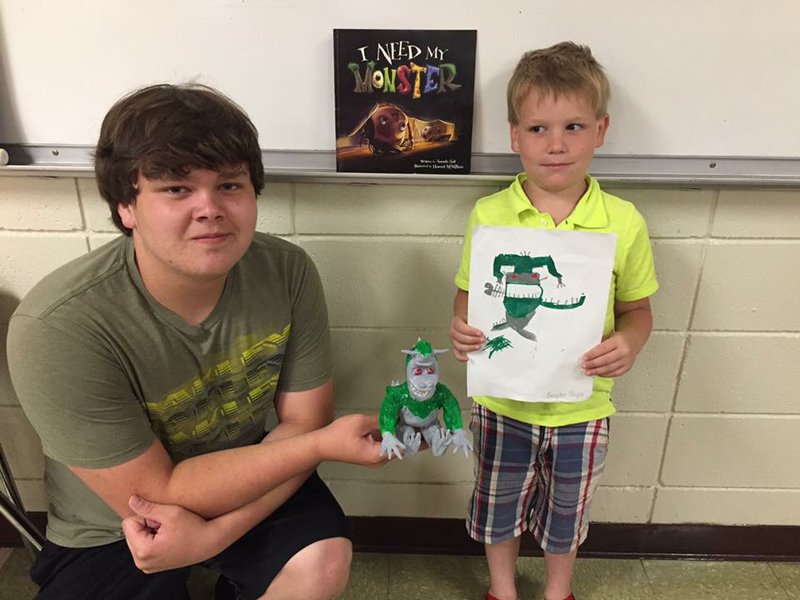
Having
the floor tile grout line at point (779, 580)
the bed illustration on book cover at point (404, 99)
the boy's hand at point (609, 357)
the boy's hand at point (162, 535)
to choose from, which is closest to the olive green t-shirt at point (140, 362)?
the boy's hand at point (162, 535)

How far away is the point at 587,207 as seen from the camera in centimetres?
109

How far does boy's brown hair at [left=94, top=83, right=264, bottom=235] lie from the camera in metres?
0.88

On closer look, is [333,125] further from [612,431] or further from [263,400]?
[612,431]

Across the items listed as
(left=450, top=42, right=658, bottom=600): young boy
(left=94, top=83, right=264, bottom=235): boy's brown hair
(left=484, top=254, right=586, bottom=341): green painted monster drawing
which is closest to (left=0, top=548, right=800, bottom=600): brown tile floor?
(left=450, top=42, right=658, bottom=600): young boy

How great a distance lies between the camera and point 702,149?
3.83ft

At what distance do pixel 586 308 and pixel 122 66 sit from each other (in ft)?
3.07

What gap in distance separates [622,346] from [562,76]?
1.56 ft

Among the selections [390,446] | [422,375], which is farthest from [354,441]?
[422,375]

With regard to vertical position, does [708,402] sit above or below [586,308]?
below

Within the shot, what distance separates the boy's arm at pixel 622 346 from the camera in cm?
111

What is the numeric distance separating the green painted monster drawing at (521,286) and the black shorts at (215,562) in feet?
1.72

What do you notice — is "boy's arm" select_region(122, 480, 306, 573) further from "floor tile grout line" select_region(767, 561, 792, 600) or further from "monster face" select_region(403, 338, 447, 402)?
"floor tile grout line" select_region(767, 561, 792, 600)

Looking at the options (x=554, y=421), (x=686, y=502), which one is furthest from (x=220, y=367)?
(x=686, y=502)

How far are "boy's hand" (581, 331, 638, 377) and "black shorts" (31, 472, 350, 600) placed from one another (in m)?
0.56
